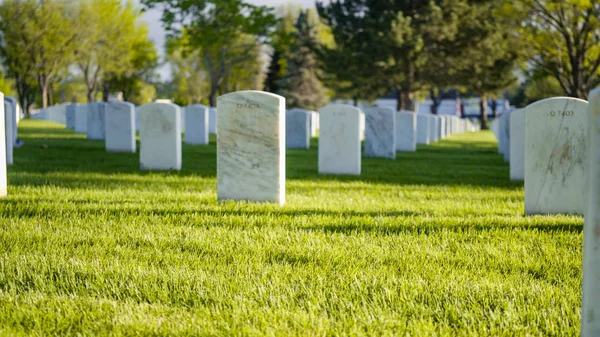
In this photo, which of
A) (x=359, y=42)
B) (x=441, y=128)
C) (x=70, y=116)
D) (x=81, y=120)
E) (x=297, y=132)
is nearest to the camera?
(x=297, y=132)

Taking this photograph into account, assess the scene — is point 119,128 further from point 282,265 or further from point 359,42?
point 359,42

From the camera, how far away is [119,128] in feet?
50.8

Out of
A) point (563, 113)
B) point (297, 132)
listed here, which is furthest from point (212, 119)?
point (563, 113)

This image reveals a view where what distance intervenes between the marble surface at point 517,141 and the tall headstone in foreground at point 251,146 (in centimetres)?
474

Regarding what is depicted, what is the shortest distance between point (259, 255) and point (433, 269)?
49.9 inches

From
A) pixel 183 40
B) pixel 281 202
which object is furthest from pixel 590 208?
pixel 183 40

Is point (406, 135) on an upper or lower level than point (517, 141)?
upper

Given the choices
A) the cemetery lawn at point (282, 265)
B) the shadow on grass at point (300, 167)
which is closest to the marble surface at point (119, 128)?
the shadow on grass at point (300, 167)

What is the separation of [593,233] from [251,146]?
5.11 m

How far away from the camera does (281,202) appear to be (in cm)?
765

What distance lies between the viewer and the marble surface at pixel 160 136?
1137 centimetres

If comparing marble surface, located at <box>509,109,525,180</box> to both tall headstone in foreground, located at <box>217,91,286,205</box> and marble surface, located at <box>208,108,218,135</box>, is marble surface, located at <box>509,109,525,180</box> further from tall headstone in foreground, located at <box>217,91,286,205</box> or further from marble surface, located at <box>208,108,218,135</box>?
marble surface, located at <box>208,108,218,135</box>

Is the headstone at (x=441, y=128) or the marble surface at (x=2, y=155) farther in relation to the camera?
the headstone at (x=441, y=128)

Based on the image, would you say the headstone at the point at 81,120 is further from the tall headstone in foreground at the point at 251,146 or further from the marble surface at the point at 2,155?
the tall headstone in foreground at the point at 251,146
